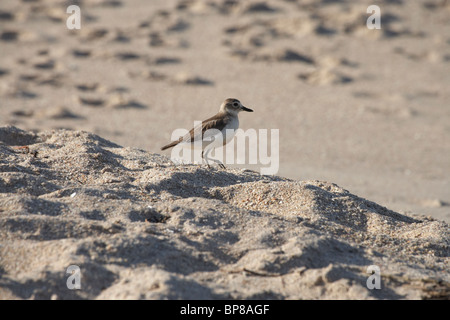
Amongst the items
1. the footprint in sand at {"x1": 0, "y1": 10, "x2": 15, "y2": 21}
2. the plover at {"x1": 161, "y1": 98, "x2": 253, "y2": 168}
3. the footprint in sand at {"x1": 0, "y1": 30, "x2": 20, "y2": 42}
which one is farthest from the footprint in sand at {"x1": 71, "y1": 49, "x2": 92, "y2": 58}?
the plover at {"x1": 161, "y1": 98, "x2": 253, "y2": 168}

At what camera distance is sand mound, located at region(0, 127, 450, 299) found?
130 inches

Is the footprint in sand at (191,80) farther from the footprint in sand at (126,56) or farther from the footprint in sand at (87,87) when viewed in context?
the footprint in sand at (87,87)

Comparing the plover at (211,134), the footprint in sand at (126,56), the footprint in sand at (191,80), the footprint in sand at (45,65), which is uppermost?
the footprint in sand at (126,56)

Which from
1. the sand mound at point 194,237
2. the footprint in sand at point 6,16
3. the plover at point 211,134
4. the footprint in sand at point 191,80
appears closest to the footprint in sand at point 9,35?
the footprint in sand at point 6,16

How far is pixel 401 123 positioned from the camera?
10.4 metres

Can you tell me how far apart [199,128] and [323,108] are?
5433 millimetres

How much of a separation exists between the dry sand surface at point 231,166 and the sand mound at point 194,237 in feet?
0.04

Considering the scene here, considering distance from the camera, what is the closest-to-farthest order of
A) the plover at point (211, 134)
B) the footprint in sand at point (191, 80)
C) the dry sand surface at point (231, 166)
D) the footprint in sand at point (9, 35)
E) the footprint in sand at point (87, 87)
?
the dry sand surface at point (231, 166)
the plover at point (211, 134)
the footprint in sand at point (87, 87)
the footprint in sand at point (191, 80)
the footprint in sand at point (9, 35)

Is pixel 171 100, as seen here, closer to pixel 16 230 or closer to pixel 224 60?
pixel 224 60

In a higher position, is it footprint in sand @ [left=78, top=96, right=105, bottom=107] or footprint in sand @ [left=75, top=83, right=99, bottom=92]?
footprint in sand @ [left=75, top=83, right=99, bottom=92]

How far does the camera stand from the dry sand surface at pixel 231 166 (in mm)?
3453

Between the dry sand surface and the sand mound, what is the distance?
0.01m

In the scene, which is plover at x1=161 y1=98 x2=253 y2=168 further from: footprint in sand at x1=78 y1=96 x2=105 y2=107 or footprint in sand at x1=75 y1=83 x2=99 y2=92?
footprint in sand at x1=75 y1=83 x2=99 y2=92

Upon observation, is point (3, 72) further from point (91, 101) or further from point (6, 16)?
point (6, 16)
